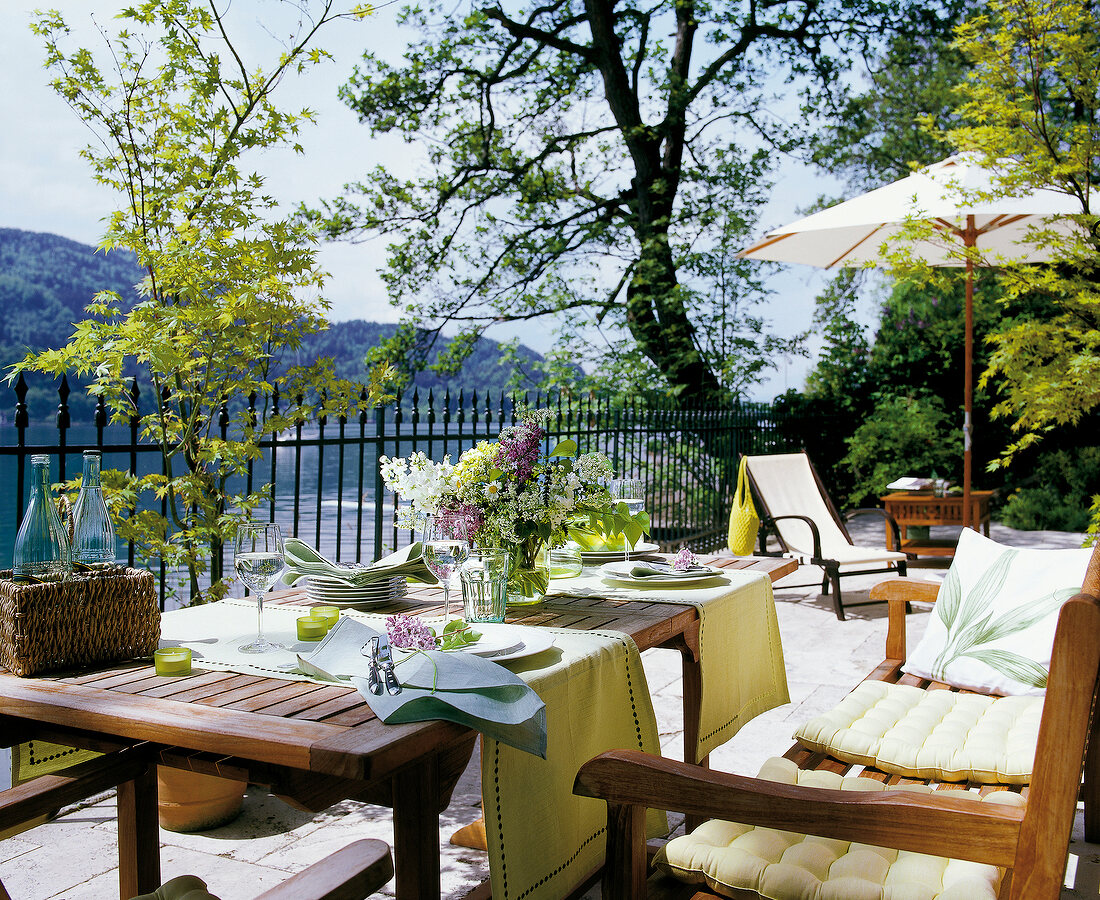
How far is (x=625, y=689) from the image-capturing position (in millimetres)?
2045

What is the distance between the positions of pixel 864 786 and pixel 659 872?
516 millimetres

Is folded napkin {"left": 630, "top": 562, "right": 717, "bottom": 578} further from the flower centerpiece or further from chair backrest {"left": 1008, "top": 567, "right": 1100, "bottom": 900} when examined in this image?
chair backrest {"left": 1008, "top": 567, "right": 1100, "bottom": 900}

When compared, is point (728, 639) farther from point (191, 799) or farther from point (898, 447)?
point (898, 447)

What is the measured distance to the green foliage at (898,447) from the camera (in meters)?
10.9

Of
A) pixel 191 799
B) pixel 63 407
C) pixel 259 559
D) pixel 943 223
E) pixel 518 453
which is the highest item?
pixel 943 223

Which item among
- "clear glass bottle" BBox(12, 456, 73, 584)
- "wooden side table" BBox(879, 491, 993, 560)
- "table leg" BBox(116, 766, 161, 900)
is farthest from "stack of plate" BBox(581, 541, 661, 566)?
"wooden side table" BBox(879, 491, 993, 560)

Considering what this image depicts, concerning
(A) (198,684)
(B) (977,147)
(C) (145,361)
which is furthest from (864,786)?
(B) (977,147)

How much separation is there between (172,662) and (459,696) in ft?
1.92

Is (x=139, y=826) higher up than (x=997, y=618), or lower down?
lower down

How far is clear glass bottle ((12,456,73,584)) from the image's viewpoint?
65.5 inches

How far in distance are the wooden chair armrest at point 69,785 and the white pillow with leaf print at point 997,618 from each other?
220 cm

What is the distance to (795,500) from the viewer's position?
6.55 m

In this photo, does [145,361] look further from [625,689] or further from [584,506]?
[625,689]

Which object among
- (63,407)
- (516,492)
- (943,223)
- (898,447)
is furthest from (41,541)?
(898,447)
